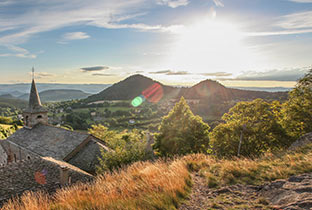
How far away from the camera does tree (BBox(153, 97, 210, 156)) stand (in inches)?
805

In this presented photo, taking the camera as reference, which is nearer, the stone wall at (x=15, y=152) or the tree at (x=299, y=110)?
the tree at (x=299, y=110)

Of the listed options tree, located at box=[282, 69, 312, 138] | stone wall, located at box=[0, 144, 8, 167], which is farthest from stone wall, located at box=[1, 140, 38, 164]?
tree, located at box=[282, 69, 312, 138]

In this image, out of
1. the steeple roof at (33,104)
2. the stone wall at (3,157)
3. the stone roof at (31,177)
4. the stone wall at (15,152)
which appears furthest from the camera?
the steeple roof at (33,104)

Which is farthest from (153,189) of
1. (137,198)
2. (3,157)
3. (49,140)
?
(3,157)

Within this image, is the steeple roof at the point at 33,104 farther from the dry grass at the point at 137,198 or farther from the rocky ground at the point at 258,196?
the rocky ground at the point at 258,196

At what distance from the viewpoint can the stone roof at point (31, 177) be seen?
11.7 m

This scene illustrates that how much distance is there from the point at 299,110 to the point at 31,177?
81.1 ft

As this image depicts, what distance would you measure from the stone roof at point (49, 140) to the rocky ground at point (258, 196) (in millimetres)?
19246

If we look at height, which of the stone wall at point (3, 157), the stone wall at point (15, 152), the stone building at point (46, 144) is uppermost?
the stone building at point (46, 144)

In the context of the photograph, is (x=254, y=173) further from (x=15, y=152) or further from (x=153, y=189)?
(x=15, y=152)

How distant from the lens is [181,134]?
20406 millimetres

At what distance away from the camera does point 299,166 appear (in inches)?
271

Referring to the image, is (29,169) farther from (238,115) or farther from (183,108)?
(238,115)

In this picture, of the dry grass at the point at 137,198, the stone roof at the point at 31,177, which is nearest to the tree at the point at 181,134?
the stone roof at the point at 31,177
